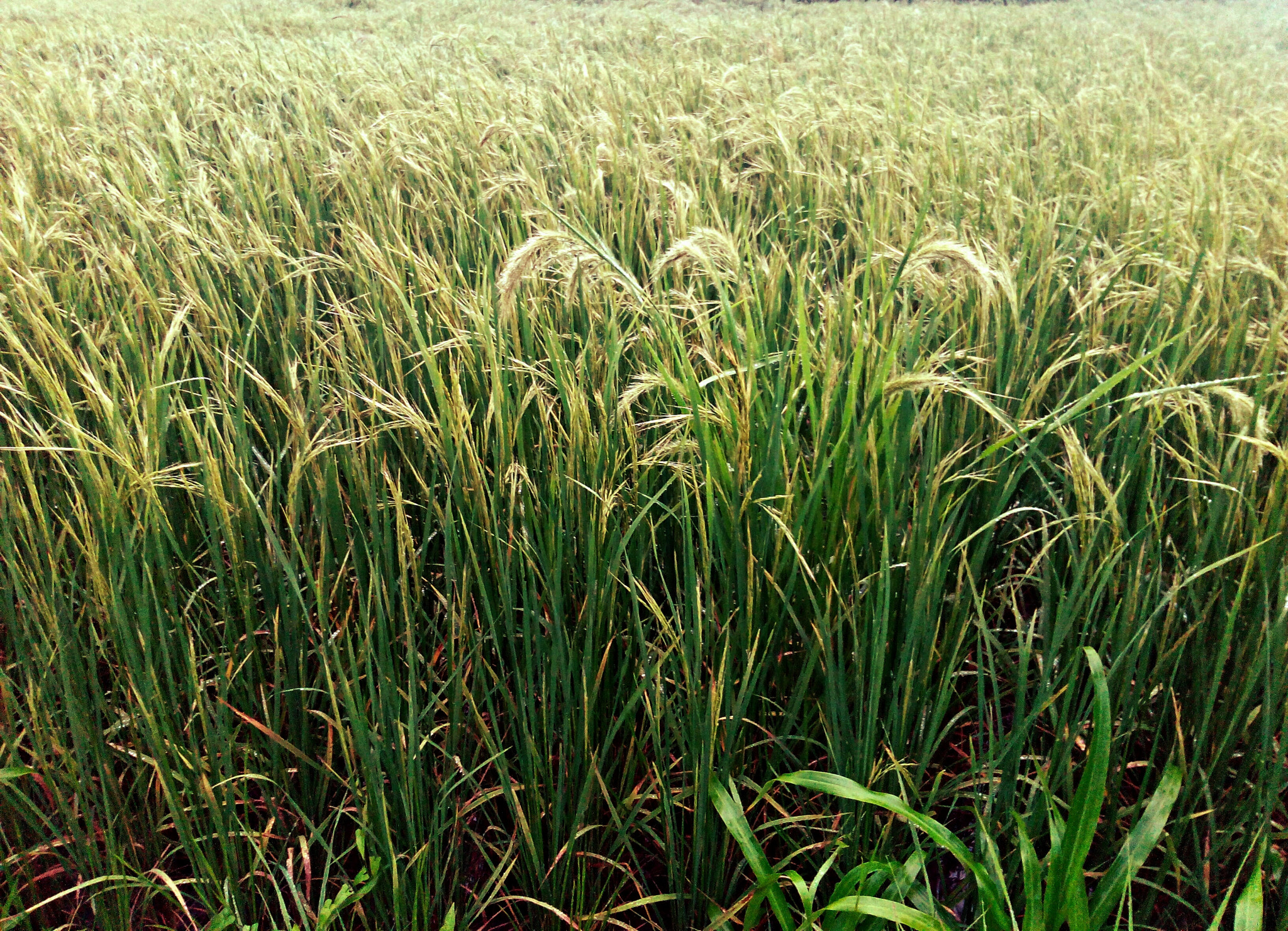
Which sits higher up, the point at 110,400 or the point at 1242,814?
the point at 110,400

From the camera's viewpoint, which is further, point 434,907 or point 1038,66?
point 1038,66

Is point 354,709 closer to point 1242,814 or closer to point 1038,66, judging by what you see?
point 1242,814

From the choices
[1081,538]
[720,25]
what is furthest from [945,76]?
[1081,538]

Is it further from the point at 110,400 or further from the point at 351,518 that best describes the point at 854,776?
the point at 110,400

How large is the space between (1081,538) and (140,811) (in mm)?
1037

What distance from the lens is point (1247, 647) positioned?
32.4 inches

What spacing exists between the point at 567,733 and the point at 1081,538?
56 centimetres

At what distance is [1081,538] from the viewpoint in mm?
820

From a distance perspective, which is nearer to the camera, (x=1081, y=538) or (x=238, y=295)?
(x=1081, y=538)

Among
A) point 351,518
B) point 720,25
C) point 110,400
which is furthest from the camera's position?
point 720,25

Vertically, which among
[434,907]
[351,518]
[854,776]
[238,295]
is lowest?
[434,907]

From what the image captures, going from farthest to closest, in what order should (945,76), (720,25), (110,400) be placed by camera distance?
(720,25) → (945,76) → (110,400)

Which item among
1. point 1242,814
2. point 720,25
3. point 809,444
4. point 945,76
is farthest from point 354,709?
point 720,25

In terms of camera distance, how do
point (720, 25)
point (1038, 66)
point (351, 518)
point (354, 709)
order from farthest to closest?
point (720, 25), point (1038, 66), point (351, 518), point (354, 709)
